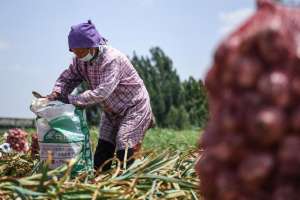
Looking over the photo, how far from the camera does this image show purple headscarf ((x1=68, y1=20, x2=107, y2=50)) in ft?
13.6

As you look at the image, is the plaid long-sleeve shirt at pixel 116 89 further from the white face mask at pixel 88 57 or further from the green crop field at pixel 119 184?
the green crop field at pixel 119 184

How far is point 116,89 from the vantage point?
443cm

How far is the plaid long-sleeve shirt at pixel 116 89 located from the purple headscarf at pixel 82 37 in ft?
0.42

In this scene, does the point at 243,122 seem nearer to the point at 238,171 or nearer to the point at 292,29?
the point at 238,171

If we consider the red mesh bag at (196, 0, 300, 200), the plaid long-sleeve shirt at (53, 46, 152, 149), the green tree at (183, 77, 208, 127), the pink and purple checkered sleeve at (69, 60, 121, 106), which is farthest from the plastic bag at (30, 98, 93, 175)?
the green tree at (183, 77, 208, 127)

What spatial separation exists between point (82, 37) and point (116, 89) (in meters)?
0.51

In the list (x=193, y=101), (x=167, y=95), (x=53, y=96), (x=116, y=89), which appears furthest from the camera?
(x=167, y=95)

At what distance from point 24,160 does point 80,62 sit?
109cm

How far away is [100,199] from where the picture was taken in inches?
68.7

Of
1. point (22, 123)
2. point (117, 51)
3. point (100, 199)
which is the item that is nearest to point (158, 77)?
point (22, 123)

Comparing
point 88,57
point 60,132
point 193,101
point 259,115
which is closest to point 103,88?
point 88,57

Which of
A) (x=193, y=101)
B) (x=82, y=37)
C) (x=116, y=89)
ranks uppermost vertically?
(x=82, y=37)

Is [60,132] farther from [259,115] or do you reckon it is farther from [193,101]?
[193,101]

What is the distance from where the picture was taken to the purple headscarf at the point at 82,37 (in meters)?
4.14
